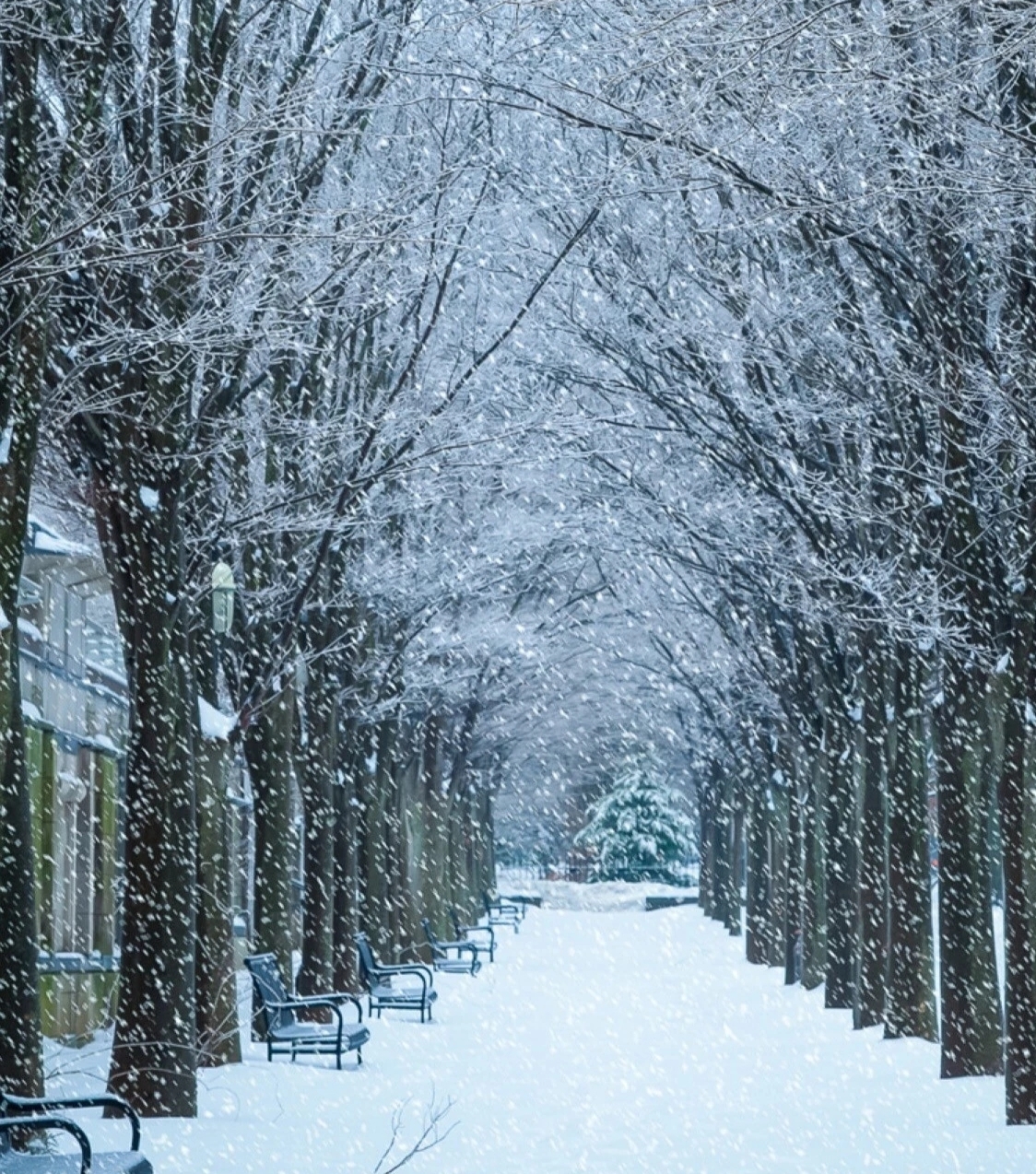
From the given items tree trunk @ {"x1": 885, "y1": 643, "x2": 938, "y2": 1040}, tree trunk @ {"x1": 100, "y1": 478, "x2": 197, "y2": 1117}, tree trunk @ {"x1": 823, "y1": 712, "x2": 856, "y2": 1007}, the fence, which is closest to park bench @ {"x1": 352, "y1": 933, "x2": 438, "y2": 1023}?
tree trunk @ {"x1": 823, "y1": 712, "x2": 856, "y2": 1007}

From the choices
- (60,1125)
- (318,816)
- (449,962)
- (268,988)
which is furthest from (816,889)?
(60,1125)

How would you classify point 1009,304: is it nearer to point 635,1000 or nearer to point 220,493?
point 220,493

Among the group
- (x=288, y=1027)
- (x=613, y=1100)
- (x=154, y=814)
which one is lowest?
(x=613, y=1100)

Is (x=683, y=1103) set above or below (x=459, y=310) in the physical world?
below

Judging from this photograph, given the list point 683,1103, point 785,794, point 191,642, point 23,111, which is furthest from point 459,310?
point 785,794

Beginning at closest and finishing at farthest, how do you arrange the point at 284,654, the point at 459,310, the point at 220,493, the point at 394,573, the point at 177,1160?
the point at 177,1160 → the point at 284,654 → the point at 220,493 → the point at 459,310 → the point at 394,573

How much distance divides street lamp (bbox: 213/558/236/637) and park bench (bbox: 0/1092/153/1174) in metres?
7.21

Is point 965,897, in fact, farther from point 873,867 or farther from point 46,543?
point 46,543

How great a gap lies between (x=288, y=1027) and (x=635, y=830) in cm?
6970

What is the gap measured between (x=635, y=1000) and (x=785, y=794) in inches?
354

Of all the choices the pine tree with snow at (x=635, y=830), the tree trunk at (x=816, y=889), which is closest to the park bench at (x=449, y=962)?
the tree trunk at (x=816, y=889)

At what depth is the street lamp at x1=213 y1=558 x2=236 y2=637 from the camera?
16625 millimetres

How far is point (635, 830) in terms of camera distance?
288 ft

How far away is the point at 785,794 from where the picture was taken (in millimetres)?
37469
